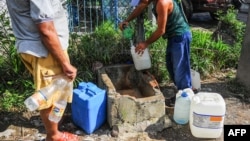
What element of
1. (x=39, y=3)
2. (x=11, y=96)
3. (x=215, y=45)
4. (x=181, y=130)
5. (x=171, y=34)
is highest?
(x=39, y=3)

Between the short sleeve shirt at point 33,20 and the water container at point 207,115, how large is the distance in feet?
4.97

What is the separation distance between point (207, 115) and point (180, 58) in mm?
833

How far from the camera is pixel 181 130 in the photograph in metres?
3.72

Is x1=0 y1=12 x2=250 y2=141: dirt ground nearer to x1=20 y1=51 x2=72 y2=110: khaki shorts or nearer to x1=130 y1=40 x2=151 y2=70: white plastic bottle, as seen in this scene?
x1=130 y1=40 x2=151 y2=70: white plastic bottle

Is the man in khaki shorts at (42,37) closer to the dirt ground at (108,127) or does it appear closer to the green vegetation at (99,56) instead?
the dirt ground at (108,127)

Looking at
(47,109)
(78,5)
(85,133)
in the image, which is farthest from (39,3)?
(78,5)

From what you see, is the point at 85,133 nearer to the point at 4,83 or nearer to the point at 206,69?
the point at 4,83

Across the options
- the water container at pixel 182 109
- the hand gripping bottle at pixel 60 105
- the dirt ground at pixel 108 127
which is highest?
the hand gripping bottle at pixel 60 105

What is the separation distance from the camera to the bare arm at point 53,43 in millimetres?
2658

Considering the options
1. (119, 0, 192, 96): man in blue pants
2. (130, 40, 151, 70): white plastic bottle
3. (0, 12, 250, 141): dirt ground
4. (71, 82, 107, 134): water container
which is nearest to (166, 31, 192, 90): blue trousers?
(119, 0, 192, 96): man in blue pants

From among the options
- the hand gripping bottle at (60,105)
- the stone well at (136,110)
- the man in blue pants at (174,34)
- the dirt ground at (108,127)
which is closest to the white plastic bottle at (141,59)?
the man in blue pants at (174,34)

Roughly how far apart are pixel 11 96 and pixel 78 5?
6.98 feet

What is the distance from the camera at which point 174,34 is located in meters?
3.83

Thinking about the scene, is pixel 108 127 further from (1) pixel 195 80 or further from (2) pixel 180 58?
(1) pixel 195 80
